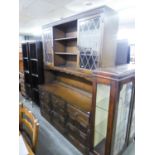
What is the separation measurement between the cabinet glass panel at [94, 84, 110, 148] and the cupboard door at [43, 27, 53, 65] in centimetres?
164

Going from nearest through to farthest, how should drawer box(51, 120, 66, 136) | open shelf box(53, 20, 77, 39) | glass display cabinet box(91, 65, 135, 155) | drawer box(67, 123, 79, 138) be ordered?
1. glass display cabinet box(91, 65, 135, 155)
2. drawer box(67, 123, 79, 138)
3. drawer box(51, 120, 66, 136)
4. open shelf box(53, 20, 77, 39)

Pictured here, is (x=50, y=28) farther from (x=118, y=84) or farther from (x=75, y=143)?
(x=75, y=143)

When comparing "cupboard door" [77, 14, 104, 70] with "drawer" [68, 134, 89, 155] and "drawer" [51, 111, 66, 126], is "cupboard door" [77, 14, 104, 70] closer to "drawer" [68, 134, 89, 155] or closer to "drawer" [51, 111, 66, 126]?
"drawer" [51, 111, 66, 126]

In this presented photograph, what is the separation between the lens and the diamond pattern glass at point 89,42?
1.74 meters

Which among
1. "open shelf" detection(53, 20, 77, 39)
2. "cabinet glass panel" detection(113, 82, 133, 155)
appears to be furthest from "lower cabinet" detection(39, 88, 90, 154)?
"open shelf" detection(53, 20, 77, 39)

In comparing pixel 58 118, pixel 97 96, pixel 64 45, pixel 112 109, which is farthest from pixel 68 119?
pixel 64 45

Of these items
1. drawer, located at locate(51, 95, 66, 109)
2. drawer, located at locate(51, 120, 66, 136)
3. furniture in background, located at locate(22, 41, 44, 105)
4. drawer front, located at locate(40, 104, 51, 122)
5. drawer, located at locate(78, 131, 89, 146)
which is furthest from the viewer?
furniture in background, located at locate(22, 41, 44, 105)

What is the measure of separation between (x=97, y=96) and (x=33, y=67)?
2.48 m

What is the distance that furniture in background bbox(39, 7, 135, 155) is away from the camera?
4.69ft

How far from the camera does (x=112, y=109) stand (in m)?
1.36

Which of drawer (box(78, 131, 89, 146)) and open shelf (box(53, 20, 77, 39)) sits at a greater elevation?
open shelf (box(53, 20, 77, 39))

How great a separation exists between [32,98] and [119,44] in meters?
2.85

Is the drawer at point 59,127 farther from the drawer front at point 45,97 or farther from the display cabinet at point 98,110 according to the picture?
the drawer front at point 45,97
